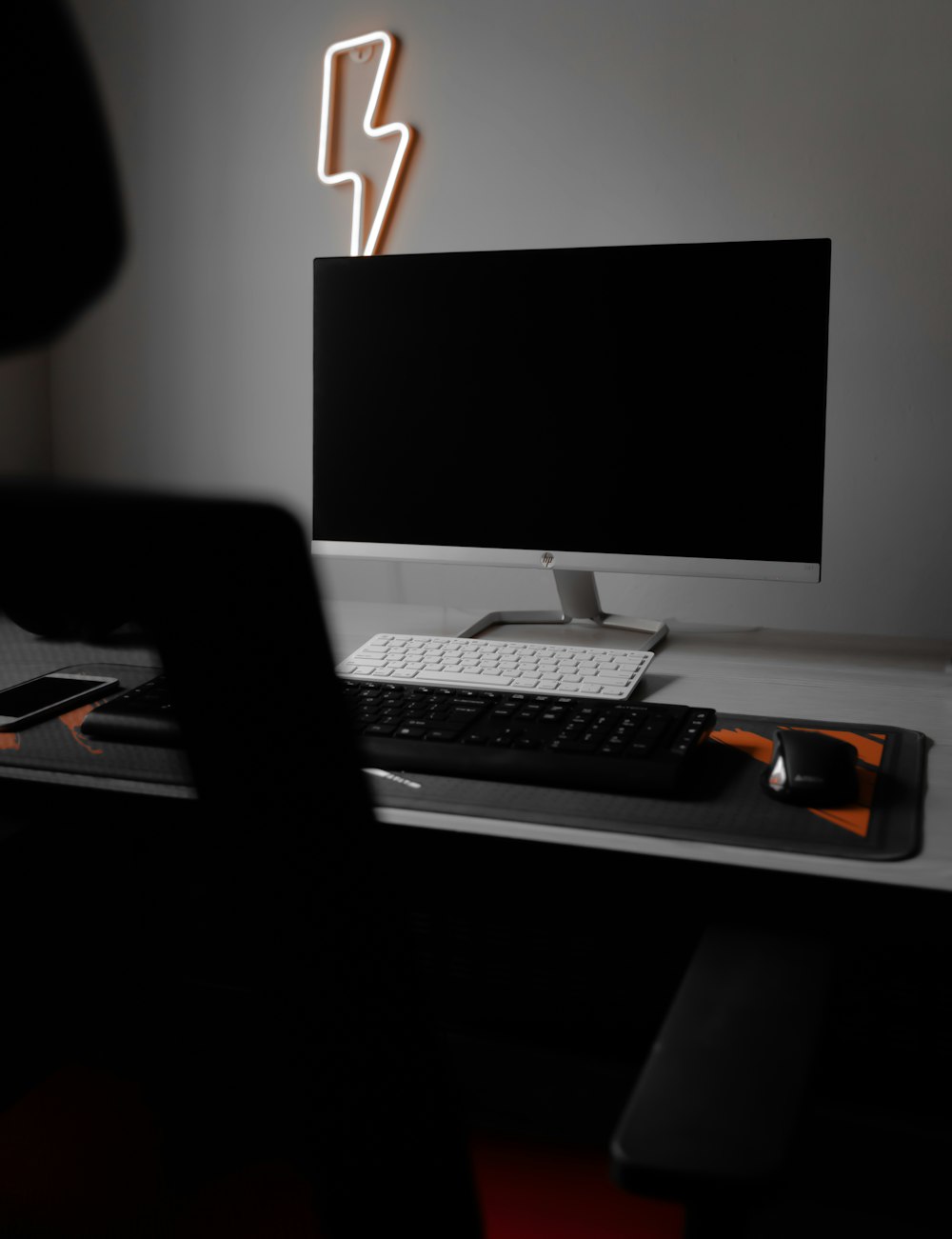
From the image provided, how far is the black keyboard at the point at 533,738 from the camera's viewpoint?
877mm

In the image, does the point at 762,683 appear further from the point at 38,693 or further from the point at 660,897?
the point at 38,693

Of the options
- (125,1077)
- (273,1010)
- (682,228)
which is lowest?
(125,1077)

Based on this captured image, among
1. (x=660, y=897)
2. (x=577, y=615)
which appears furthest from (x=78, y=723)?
(x=577, y=615)

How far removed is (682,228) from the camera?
1613 mm

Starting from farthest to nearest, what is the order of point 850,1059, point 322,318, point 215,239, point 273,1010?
1. point 215,239
2. point 322,318
3. point 850,1059
4. point 273,1010

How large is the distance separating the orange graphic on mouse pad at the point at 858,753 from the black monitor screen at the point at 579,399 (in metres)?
0.33

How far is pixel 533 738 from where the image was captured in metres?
0.94

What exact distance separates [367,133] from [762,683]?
107cm

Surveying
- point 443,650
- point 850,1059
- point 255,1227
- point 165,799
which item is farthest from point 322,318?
point 255,1227

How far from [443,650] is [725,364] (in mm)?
469

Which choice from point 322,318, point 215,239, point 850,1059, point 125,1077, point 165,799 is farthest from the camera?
point 215,239

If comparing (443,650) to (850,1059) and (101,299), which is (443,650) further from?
(101,299)

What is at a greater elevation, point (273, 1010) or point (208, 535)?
point (208, 535)

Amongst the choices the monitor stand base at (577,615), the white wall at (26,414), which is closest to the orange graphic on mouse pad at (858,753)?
the monitor stand base at (577,615)
